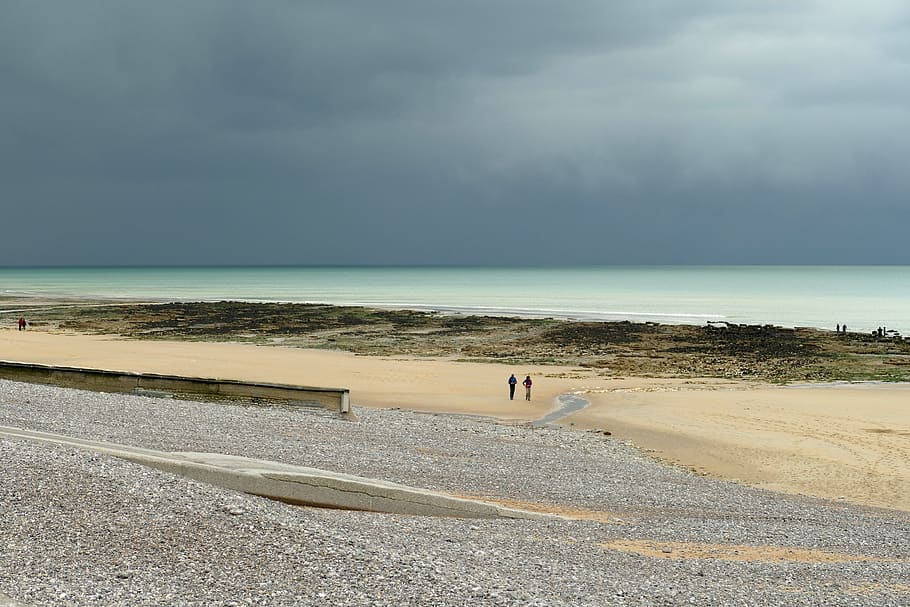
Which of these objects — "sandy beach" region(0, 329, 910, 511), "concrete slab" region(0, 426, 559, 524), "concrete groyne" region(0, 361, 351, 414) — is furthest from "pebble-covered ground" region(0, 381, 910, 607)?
"concrete groyne" region(0, 361, 351, 414)

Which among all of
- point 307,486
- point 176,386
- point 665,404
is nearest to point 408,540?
point 307,486

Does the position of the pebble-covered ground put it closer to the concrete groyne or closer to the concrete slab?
the concrete slab

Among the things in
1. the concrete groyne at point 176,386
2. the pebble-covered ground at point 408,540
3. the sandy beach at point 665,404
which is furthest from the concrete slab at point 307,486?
the sandy beach at point 665,404

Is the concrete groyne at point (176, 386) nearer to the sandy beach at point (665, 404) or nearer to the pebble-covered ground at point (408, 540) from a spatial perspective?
the pebble-covered ground at point (408, 540)

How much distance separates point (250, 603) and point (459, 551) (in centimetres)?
332

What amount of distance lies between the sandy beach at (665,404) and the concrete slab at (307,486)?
9092mm

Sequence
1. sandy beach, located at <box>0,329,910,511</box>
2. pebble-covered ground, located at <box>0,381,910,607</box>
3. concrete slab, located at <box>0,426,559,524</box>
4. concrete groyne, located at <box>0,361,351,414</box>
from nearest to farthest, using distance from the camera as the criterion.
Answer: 1. pebble-covered ground, located at <box>0,381,910,607</box>
2. concrete slab, located at <box>0,426,559,524</box>
3. sandy beach, located at <box>0,329,910,511</box>
4. concrete groyne, located at <box>0,361,351,414</box>

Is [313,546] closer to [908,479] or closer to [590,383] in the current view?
[908,479]

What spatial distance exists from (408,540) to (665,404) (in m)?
22.9

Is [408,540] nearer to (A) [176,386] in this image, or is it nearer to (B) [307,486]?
(B) [307,486]

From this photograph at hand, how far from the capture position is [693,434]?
2616 cm

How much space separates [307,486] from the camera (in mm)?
13594

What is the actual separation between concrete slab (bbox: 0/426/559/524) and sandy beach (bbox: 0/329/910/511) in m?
9.09

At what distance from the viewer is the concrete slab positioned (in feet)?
43.4
